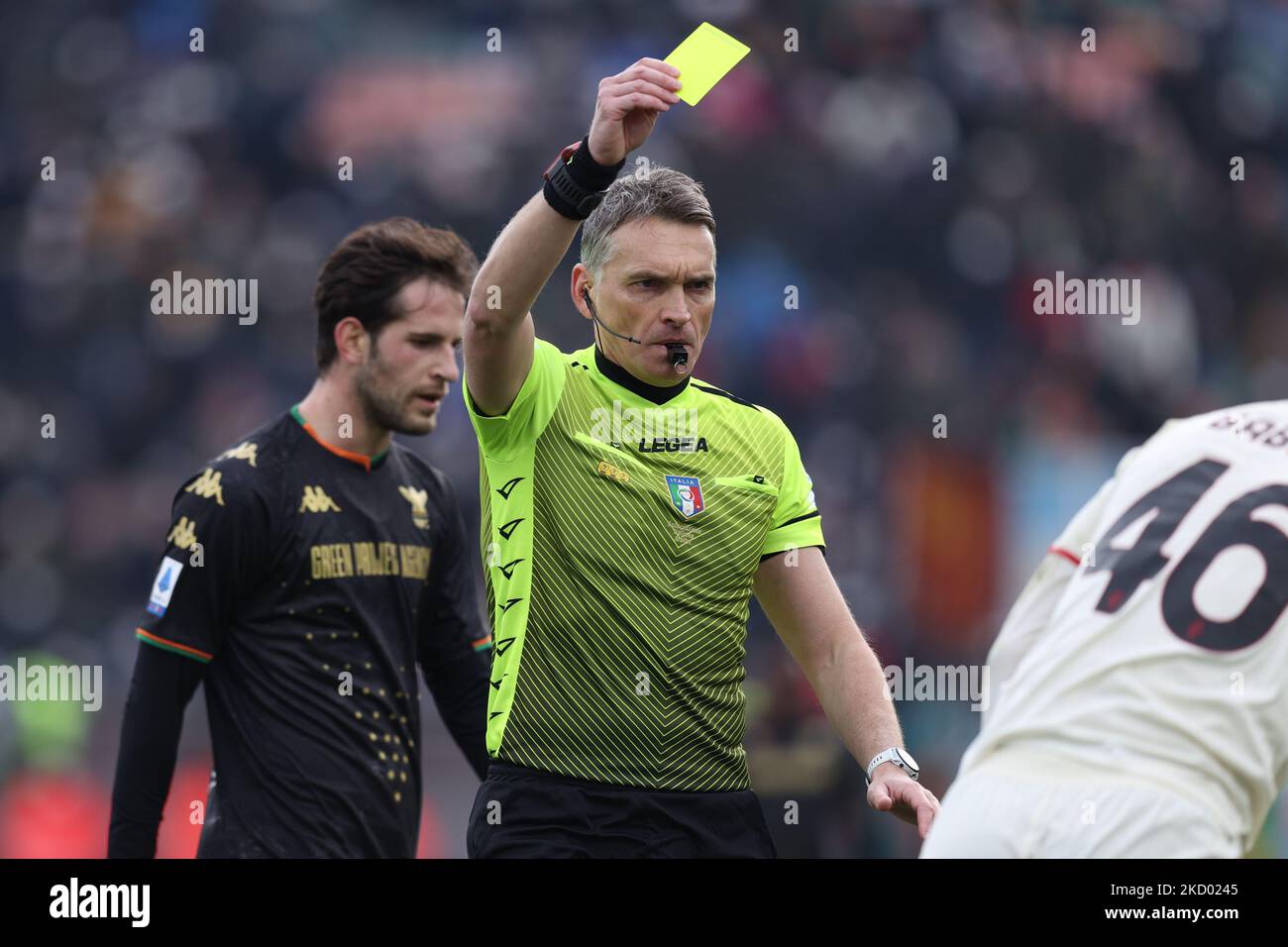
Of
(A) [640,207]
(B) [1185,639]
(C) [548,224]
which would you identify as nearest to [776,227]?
(A) [640,207]

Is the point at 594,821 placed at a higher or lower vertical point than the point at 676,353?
lower

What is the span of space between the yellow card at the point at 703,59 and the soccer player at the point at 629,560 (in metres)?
0.08

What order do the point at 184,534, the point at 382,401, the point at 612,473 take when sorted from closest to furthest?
1. the point at 612,473
2. the point at 184,534
3. the point at 382,401

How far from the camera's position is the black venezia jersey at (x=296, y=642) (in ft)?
14.4

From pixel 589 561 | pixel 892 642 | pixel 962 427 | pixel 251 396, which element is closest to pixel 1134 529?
pixel 589 561

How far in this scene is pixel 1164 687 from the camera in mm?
2686

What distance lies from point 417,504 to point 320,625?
0.51 metres

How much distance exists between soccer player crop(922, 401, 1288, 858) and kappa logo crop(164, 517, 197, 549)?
2.33 meters

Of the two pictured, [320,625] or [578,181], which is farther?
[320,625]

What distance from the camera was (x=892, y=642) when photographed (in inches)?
353

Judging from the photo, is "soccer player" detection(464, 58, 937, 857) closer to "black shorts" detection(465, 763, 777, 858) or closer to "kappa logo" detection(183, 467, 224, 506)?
"black shorts" detection(465, 763, 777, 858)

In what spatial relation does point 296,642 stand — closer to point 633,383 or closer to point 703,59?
point 633,383

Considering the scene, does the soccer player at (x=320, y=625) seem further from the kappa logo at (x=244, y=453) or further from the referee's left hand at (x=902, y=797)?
the referee's left hand at (x=902, y=797)
